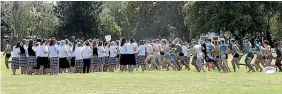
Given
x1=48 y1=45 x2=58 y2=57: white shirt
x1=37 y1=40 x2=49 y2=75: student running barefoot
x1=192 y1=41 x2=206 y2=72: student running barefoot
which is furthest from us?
x1=192 y1=41 x2=206 y2=72: student running barefoot

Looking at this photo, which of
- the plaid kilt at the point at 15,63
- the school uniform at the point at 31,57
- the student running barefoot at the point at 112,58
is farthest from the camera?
the student running barefoot at the point at 112,58

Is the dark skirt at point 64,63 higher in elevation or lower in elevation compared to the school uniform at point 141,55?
lower

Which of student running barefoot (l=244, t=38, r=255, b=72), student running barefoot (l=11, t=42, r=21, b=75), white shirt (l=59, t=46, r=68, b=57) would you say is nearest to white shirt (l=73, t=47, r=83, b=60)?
white shirt (l=59, t=46, r=68, b=57)

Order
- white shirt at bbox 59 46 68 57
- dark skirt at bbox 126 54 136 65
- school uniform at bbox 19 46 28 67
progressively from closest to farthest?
school uniform at bbox 19 46 28 67 < white shirt at bbox 59 46 68 57 < dark skirt at bbox 126 54 136 65

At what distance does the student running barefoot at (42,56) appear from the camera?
2497 centimetres

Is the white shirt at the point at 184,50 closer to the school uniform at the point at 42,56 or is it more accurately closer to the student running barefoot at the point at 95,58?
the student running barefoot at the point at 95,58

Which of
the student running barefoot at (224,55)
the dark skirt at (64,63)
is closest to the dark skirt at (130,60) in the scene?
the dark skirt at (64,63)

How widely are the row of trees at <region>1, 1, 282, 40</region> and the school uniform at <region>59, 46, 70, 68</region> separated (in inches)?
1482

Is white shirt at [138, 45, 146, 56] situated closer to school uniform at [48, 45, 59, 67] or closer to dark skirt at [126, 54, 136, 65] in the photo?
dark skirt at [126, 54, 136, 65]

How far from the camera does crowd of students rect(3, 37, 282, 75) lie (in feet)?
83.3

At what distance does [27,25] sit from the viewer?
78.3 m

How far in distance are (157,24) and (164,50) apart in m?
57.1

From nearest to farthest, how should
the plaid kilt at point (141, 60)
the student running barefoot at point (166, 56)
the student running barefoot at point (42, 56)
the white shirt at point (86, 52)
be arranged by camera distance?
the student running barefoot at point (42, 56) → the white shirt at point (86, 52) → the plaid kilt at point (141, 60) → the student running barefoot at point (166, 56)

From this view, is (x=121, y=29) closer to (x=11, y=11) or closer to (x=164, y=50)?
(x=11, y=11)
